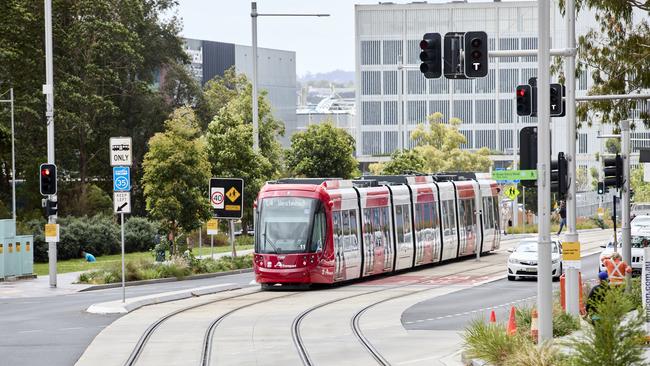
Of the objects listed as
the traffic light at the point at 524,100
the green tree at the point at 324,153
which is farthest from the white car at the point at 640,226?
the green tree at the point at 324,153

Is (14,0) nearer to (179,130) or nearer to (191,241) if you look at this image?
(191,241)

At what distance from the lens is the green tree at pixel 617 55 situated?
32.5 metres

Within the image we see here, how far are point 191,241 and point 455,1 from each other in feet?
226

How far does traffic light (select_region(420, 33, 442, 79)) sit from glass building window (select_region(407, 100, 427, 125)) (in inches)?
4447

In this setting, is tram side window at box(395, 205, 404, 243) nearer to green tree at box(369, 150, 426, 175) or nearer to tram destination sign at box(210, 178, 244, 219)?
tram destination sign at box(210, 178, 244, 219)

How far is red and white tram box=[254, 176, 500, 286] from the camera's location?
118ft

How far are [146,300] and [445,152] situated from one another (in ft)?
227

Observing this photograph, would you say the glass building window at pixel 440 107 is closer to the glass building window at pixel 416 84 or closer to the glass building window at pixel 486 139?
the glass building window at pixel 416 84

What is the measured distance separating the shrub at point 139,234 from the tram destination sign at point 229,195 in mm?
20620

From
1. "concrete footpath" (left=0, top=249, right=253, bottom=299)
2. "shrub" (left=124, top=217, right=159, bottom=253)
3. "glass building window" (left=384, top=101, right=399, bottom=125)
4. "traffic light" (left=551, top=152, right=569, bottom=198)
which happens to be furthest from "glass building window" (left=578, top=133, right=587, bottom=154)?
"traffic light" (left=551, top=152, right=569, bottom=198)

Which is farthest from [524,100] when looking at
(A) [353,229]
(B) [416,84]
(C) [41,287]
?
(B) [416,84]

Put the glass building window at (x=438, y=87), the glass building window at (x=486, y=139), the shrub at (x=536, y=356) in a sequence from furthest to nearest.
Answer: the glass building window at (x=486, y=139) < the glass building window at (x=438, y=87) < the shrub at (x=536, y=356)

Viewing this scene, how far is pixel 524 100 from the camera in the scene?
877 inches

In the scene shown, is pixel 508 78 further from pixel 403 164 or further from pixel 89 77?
pixel 89 77
